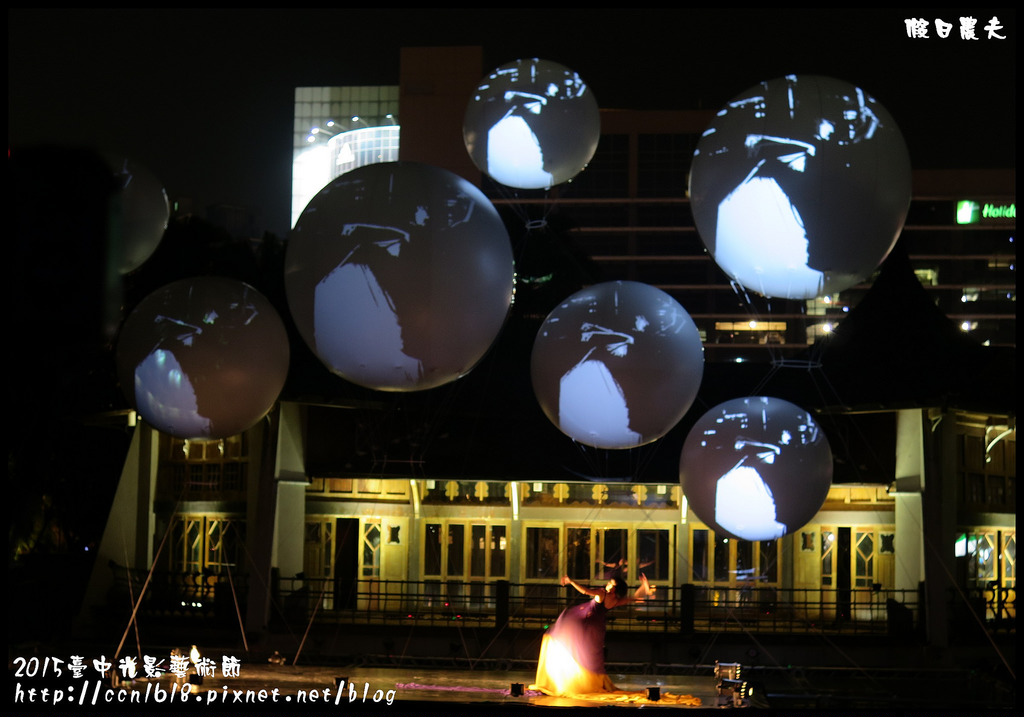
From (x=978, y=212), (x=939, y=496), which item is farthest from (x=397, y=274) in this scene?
(x=978, y=212)

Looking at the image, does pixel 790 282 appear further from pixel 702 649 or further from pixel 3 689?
pixel 702 649

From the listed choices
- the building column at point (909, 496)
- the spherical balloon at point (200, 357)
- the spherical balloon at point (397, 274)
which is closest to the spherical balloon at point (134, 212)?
the spherical balloon at point (200, 357)

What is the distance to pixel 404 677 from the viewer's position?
13508 millimetres

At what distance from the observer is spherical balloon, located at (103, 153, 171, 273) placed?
407 inches

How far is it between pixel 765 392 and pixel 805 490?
948cm

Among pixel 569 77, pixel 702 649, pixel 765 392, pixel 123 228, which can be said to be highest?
pixel 569 77

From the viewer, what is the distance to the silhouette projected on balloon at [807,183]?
8.02 metres

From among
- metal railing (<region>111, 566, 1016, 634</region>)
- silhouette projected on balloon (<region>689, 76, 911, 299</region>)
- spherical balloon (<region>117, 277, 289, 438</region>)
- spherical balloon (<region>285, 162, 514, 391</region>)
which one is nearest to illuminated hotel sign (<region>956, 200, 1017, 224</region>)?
metal railing (<region>111, 566, 1016, 634</region>)

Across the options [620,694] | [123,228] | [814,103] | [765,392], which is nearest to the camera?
[814,103]

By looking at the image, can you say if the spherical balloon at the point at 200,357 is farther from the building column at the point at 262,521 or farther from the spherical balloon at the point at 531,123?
the building column at the point at 262,521

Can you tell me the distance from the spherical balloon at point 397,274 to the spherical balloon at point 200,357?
178 cm

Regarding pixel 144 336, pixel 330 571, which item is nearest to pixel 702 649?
pixel 330 571

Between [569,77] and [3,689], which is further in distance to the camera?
[569,77]

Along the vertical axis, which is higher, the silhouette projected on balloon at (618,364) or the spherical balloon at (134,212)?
the spherical balloon at (134,212)
